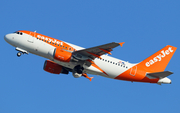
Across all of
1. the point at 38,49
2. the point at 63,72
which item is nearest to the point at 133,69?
the point at 63,72

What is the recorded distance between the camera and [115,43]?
33.6 m

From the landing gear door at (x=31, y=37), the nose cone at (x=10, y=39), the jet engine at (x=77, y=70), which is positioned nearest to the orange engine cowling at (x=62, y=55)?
the jet engine at (x=77, y=70)

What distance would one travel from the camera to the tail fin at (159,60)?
42.1 m

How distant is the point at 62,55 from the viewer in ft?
121

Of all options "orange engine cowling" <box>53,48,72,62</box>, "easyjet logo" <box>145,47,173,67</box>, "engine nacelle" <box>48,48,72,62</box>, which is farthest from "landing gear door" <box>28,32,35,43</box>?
"easyjet logo" <box>145,47,173,67</box>

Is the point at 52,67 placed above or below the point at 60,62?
above

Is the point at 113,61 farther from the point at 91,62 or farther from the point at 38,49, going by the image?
the point at 38,49

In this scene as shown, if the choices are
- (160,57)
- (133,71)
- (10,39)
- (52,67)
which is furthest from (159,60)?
(10,39)

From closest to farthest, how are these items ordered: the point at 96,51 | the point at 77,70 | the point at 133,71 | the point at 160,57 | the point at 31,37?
1. the point at 96,51
2. the point at 31,37
3. the point at 77,70
4. the point at 133,71
5. the point at 160,57

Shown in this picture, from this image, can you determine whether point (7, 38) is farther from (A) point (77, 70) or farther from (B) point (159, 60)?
(B) point (159, 60)

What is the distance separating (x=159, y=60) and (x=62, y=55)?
1548 centimetres

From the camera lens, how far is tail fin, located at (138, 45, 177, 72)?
4212 centimetres

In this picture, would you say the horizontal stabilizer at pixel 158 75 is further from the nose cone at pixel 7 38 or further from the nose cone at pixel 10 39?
the nose cone at pixel 7 38

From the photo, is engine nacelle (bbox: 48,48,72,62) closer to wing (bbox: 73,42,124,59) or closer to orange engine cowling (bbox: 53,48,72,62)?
orange engine cowling (bbox: 53,48,72,62)
